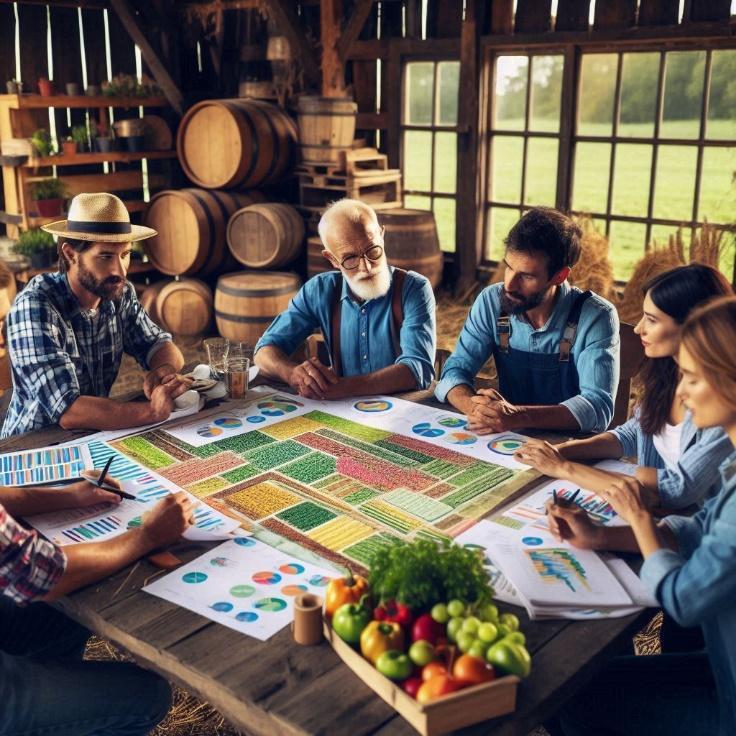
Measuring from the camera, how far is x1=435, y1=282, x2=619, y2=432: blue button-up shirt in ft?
8.96

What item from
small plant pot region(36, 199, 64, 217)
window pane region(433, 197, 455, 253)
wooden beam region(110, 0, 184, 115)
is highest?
wooden beam region(110, 0, 184, 115)

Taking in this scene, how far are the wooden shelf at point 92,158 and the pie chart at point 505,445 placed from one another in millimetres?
4847

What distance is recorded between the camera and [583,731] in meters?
1.90

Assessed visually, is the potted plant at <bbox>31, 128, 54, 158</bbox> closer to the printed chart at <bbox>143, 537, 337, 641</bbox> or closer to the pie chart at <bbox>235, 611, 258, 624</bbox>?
the printed chart at <bbox>143, 537, 337, 641</bbox>

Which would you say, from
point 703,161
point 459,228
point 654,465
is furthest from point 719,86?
point 654,465

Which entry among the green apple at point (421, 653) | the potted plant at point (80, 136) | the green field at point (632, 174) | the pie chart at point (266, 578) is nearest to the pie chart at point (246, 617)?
the pie chart at point (266, 578)

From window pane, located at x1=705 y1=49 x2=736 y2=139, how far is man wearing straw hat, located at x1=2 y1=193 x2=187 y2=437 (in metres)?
4.01

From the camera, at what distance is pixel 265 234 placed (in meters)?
6.36

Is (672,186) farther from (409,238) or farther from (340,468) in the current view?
(340,468)

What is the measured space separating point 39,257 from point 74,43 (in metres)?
2.32

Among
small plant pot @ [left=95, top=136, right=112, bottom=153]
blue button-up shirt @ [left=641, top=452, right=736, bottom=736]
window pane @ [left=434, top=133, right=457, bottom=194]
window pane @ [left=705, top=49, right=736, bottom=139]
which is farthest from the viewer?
window pane @ [left=434, top=133, right=457, bottom=194]

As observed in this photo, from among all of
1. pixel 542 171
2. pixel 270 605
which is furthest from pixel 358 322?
pixel 542 171

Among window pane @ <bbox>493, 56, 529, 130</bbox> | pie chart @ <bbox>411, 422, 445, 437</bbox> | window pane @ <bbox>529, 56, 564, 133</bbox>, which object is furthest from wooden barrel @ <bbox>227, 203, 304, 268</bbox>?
pie chart @ <bbox>411, 422, 445, 437</bbox>

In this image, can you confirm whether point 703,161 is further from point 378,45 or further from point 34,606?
point 34,606
